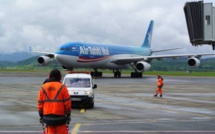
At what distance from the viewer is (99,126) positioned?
15.6 meters

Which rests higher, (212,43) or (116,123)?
(212,43)

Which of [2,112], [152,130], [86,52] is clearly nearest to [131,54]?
[86,52]

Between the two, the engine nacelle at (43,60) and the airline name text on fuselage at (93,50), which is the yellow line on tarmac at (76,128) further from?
the engine nacelle at (43,60)

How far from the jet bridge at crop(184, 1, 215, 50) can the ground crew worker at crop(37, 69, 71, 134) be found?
7143 millimetres

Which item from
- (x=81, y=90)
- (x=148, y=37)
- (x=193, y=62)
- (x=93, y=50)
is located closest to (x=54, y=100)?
(x=81, y=90)

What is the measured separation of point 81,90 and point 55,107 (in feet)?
44.5

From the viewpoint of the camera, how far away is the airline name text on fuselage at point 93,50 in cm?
5591

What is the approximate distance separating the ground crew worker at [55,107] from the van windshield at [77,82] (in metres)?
14.5

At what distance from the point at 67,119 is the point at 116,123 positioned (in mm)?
7375

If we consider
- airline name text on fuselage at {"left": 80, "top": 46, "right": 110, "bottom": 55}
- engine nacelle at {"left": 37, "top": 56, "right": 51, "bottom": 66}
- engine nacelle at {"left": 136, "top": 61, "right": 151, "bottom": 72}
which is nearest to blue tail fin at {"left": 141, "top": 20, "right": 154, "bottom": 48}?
engine nacelle at {"left": 136, "top": 61, "right": 151, "bottom": 72}

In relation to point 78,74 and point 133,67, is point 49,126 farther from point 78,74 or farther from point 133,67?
point 133,67

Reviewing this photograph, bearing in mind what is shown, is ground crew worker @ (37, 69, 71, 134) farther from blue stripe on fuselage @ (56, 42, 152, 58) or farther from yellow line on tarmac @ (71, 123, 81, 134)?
blue stripe on fuselage @ (56, 42, 152, 58)

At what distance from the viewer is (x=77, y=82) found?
24344mm

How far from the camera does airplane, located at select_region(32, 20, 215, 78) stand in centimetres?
5478
